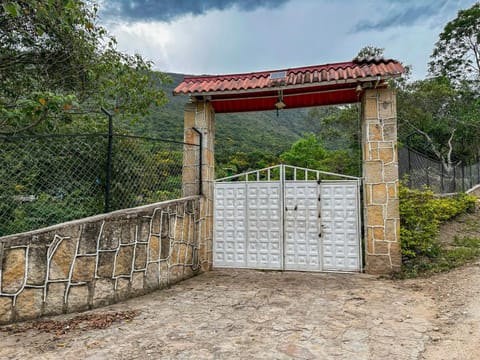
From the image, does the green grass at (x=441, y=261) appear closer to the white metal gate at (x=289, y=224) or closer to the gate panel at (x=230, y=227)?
the white metal gate at (x=289, y=224)

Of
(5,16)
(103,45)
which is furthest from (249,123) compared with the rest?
(5,16)

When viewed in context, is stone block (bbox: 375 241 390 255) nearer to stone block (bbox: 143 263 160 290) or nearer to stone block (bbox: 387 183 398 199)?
stone block (bbox: 387 183 398 199)

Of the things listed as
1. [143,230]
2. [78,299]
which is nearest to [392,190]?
[143,230]

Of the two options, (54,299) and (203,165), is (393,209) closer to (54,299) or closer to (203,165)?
(203,165)

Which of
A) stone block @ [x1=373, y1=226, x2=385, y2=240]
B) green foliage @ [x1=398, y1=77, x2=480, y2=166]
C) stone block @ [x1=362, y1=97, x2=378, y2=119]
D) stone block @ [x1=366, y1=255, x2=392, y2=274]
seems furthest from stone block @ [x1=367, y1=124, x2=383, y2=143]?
green foliage @ [x1=398, y1=77, x2=480, y2=166]

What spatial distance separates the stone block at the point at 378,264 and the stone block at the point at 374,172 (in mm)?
1311

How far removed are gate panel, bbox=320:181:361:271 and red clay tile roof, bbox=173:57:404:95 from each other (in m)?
1.83

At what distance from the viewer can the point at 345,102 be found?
6.00m

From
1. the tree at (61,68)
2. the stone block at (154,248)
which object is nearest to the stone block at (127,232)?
the stone block at (154,248)

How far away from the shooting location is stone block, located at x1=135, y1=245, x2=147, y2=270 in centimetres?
409

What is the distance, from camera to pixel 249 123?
77.1ft

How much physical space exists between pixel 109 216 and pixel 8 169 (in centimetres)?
124

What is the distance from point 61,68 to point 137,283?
431cm

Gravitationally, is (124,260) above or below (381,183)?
below
